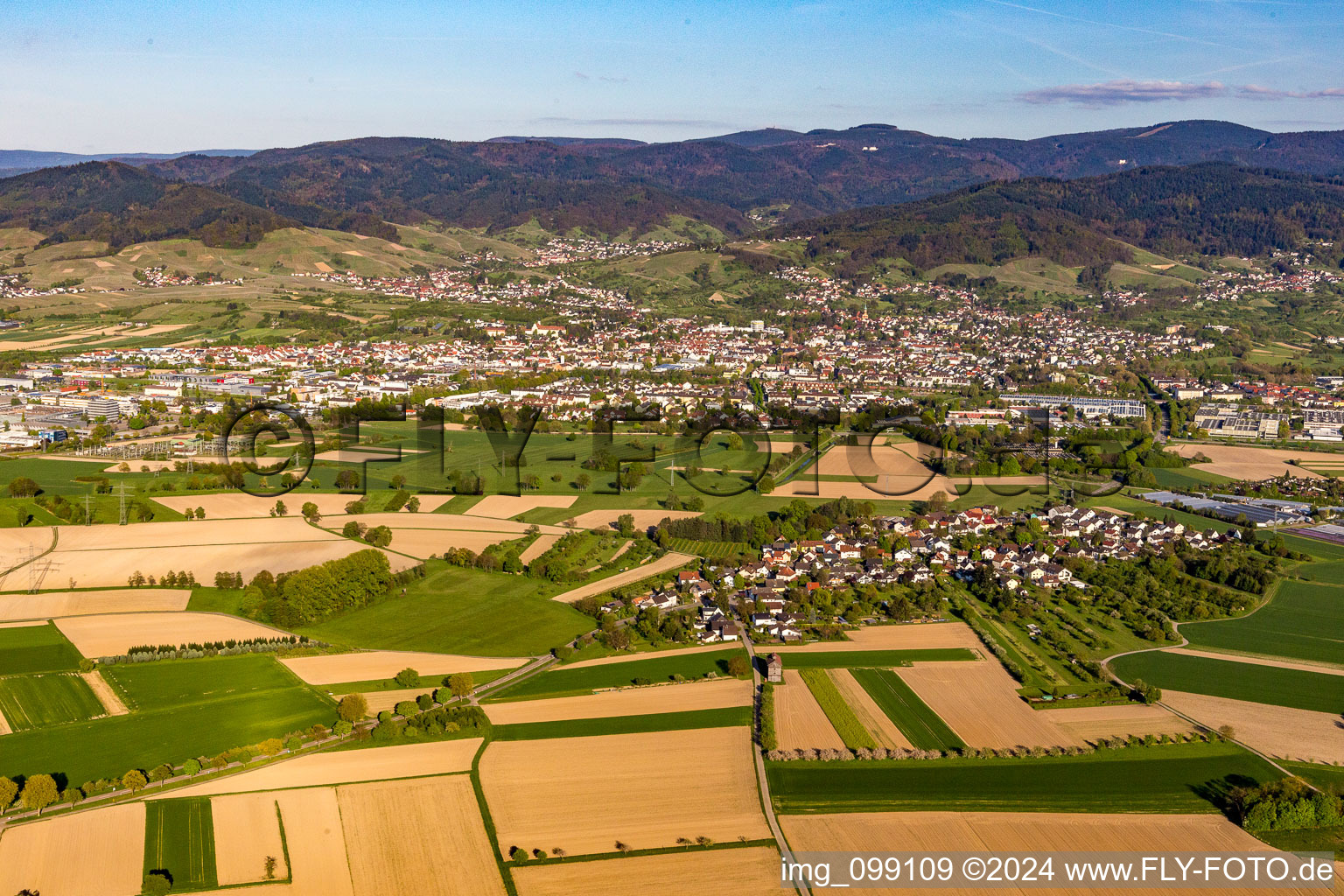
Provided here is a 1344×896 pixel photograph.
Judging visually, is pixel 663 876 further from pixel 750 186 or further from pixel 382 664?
pixel 750 186

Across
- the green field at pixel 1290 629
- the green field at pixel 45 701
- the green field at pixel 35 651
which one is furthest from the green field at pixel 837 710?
the green field at pixel 35 651

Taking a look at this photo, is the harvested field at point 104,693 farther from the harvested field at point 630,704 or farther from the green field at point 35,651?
the harvested field at point 630,704

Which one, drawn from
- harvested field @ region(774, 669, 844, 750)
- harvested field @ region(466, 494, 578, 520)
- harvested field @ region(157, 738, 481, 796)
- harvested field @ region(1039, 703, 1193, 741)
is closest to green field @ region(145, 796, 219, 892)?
harvested field @ region(157, 738, 481, 796)

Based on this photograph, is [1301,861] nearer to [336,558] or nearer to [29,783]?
[29,783]

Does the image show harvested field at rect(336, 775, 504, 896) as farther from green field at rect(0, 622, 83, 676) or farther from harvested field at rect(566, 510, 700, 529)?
harvested field at rect(566, 510, 700, 529)

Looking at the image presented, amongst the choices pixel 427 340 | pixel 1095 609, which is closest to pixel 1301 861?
pixel 1095 609

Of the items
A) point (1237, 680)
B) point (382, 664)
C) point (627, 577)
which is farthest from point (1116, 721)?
point (382, 664)
